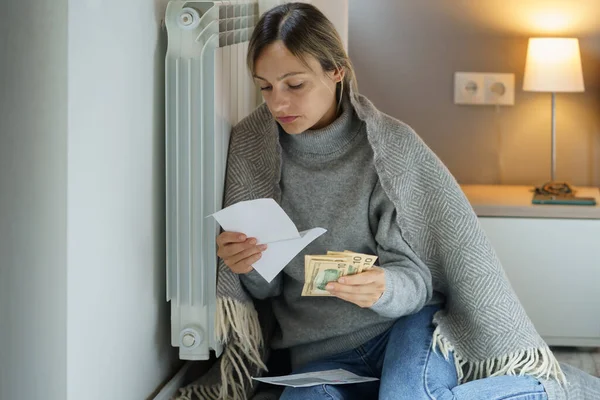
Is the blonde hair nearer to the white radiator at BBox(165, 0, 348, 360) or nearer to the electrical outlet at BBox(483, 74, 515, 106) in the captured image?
the white radiator at BBox(165, 0, 348, 360)

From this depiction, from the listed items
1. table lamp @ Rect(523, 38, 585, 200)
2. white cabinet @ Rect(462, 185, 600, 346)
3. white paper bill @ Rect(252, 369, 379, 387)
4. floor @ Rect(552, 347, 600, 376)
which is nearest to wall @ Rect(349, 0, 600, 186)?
table lamp @ Rect(523, 38, 585, 200)

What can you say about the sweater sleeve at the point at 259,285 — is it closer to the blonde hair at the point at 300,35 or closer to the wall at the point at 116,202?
the wall at the point at 116,202

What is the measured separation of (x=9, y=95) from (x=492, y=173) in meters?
1.99

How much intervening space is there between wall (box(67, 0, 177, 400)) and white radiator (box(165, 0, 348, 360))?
0.03 meters

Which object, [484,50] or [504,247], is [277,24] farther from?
[484,50]

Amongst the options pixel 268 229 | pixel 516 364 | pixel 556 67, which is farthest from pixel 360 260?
pixel 556 67

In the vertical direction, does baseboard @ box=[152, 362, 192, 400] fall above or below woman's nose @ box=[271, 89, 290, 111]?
below

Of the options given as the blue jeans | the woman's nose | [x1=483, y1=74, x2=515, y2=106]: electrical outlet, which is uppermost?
[x1=483, y1=74, x2=515, y2=106]: electrical outlet

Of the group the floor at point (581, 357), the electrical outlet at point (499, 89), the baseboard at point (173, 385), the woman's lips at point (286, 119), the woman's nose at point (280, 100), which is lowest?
the floor at point (581, 357)

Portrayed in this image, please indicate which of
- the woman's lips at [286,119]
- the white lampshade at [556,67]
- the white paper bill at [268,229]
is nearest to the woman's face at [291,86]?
the woman's lips at [286,119]

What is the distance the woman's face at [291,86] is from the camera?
1.48m

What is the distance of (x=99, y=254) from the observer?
1.28 m

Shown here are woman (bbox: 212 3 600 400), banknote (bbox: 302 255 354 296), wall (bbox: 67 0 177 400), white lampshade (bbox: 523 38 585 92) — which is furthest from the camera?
white lampshade (bbox: 523 38 585 92)

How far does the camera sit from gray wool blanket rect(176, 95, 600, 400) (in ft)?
5.17
